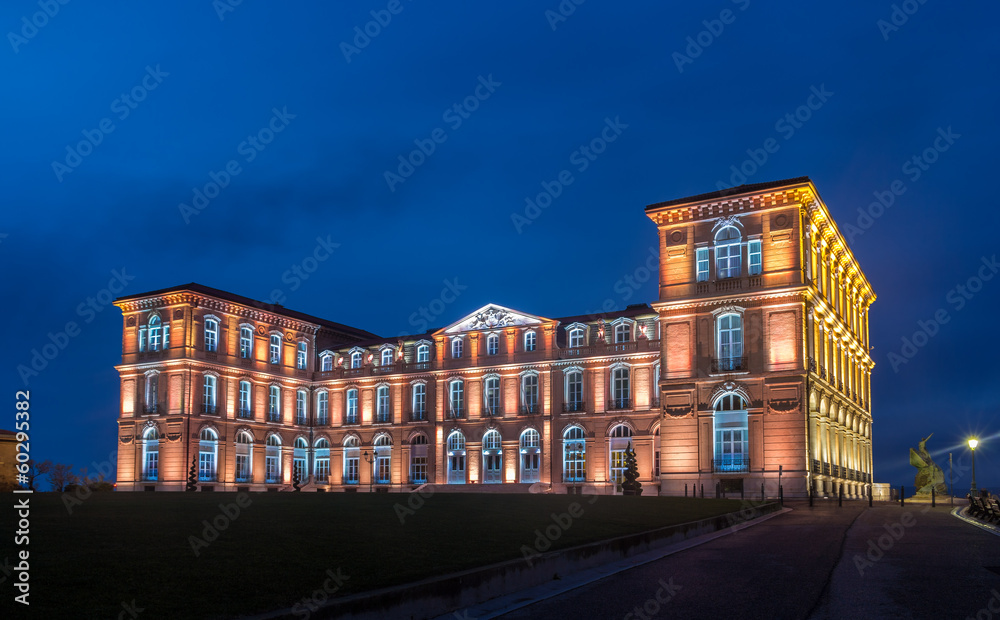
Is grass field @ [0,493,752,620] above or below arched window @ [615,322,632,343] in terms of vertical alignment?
below

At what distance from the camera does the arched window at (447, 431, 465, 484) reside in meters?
68.1

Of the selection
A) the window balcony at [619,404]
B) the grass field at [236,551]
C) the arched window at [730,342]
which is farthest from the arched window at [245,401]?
the grass field at [236,551]

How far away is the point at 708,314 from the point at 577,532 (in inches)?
1332

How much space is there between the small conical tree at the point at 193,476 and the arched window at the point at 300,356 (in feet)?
44.3

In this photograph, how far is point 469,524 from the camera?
19344 millimetres

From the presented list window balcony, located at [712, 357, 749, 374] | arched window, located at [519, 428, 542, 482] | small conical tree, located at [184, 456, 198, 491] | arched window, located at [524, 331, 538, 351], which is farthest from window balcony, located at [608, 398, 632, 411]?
small conical tree, located at [184, 456, 198, 491]

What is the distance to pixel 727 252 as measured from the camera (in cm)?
5131

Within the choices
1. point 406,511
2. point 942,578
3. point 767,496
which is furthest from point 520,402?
point 942,578

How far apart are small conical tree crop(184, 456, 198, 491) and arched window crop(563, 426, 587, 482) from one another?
23921 millimetres

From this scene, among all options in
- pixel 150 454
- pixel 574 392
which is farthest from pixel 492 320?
pixel 150 454

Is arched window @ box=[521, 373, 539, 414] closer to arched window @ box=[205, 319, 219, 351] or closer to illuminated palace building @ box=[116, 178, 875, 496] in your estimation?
illuminated palace building @ box=[116, 178, 875, 496]

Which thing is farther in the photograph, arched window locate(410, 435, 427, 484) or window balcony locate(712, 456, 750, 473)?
arched window locate(410, 435, 427, 484)

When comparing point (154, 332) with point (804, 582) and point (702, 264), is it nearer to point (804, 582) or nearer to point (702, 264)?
point (702, 264)

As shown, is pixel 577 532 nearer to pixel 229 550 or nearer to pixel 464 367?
pixel 229 550
